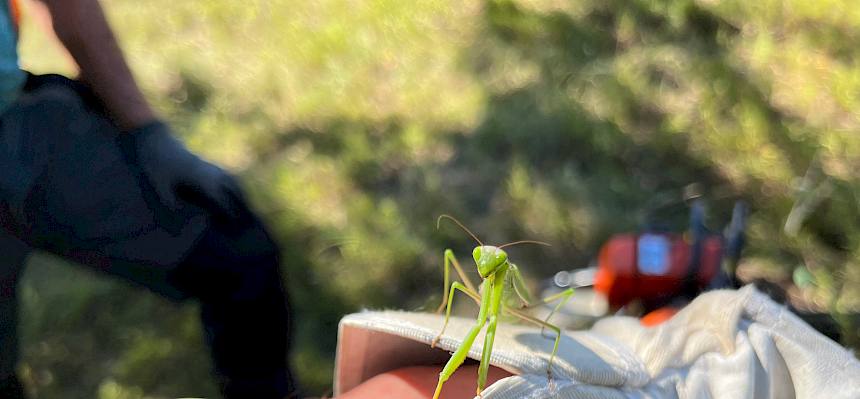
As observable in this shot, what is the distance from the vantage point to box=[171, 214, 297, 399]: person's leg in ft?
3.22

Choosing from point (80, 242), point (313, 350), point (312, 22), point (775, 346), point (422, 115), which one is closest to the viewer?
point (775, 346)

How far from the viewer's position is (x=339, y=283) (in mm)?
1419

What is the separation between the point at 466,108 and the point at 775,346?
1.24m

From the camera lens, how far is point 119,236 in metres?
0.92

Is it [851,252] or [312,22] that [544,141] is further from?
[312,22]

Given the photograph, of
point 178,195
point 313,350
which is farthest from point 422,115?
point 178,195

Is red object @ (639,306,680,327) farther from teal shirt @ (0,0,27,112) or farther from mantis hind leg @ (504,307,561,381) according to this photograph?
teal shirt @ (0,0,27,112)

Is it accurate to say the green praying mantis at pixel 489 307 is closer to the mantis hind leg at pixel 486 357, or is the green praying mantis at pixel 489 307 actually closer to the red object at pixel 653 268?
the mantis hind leg at pixel 486 357

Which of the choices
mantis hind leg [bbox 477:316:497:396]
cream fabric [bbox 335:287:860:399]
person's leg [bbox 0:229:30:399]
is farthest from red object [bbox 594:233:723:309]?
person's leg [bbox 0:229:30:399]

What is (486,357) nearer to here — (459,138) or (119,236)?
(119,236)

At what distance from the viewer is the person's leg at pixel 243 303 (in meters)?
0.98

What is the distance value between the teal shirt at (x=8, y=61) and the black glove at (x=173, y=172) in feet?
0.41

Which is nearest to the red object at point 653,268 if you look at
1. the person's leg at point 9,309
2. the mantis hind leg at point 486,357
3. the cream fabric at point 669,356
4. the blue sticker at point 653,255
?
the blue sticker at point 653,255

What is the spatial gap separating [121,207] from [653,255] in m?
0.72
